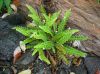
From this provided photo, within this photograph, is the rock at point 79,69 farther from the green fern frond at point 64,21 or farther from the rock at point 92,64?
the green fern frond at point 64,21

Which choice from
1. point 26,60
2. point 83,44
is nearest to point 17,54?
point 26,60

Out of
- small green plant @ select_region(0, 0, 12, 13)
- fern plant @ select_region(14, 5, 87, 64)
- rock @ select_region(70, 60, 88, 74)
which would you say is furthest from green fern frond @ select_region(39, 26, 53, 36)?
small green plant @ select_region(0, 0, 12, 13)

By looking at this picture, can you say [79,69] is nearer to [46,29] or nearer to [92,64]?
[92,64]

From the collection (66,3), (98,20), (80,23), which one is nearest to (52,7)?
(66,3)

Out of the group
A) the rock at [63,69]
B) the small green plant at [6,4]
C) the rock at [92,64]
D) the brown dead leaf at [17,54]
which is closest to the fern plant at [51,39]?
the rock at [63,69]

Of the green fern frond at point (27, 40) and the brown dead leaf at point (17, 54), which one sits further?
the brown dead leaf at point (17, 54)

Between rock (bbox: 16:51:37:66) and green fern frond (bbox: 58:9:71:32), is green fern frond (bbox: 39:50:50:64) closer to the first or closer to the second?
rock (bbox: 16:51:37:66)
